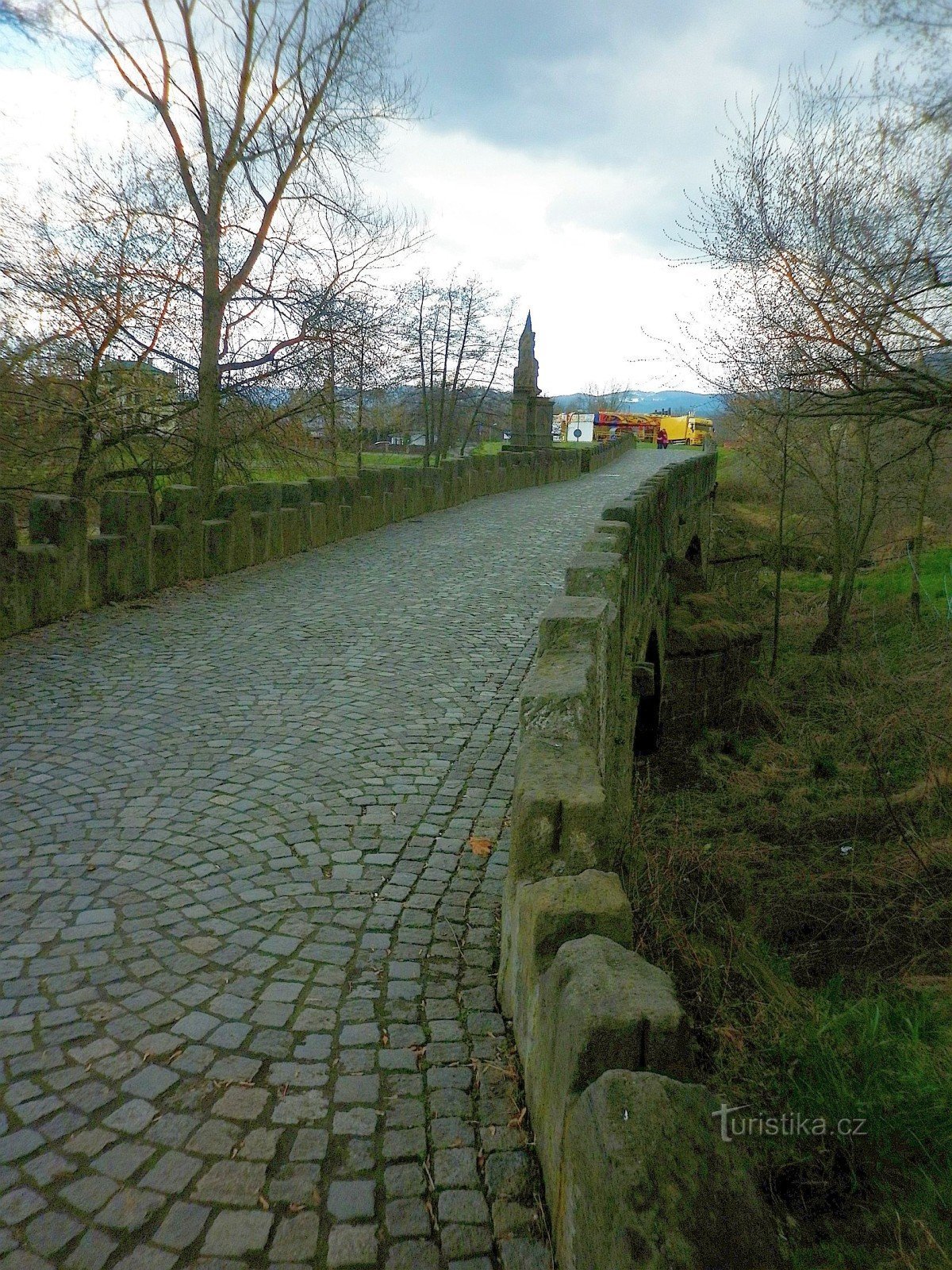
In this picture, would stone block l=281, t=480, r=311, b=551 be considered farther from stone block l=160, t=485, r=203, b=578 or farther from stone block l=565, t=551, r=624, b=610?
stone block l=565, t=551, r=624, b=610

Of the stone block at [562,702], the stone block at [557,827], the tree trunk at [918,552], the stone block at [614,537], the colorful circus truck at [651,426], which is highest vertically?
the colorful circus truck at [651,426]

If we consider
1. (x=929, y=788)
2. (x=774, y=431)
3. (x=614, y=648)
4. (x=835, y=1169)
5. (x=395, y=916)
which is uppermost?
(x=774, y=431)

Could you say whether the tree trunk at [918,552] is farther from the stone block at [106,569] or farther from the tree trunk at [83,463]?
the stone block at [106,569]

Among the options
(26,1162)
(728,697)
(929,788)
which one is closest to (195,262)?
(728,697)

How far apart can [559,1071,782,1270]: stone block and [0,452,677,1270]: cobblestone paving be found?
55 centimetres

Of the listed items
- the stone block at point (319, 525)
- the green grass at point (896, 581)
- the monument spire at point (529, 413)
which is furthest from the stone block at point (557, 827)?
the monument spire at point (529, 413)

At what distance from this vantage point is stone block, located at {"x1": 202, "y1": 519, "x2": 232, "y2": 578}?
11203 mm

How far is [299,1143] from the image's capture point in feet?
8.85

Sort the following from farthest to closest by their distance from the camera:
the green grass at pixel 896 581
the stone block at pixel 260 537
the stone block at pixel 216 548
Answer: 1. the green grass at pixel 896 581
2. the stone block at pixel 260 537
3. the stone block at pixel 216 548

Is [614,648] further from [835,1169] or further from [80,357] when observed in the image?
[80,357]

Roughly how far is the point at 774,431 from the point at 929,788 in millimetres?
9915

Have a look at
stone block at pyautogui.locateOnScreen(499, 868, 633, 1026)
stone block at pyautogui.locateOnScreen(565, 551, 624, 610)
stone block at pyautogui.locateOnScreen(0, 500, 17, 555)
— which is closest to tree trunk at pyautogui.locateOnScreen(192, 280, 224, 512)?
stone block at pyautogui.locateOnScreen(0, 500, 17, 555)

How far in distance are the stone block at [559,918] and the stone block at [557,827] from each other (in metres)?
0.14

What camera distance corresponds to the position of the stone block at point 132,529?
31.5 ft
